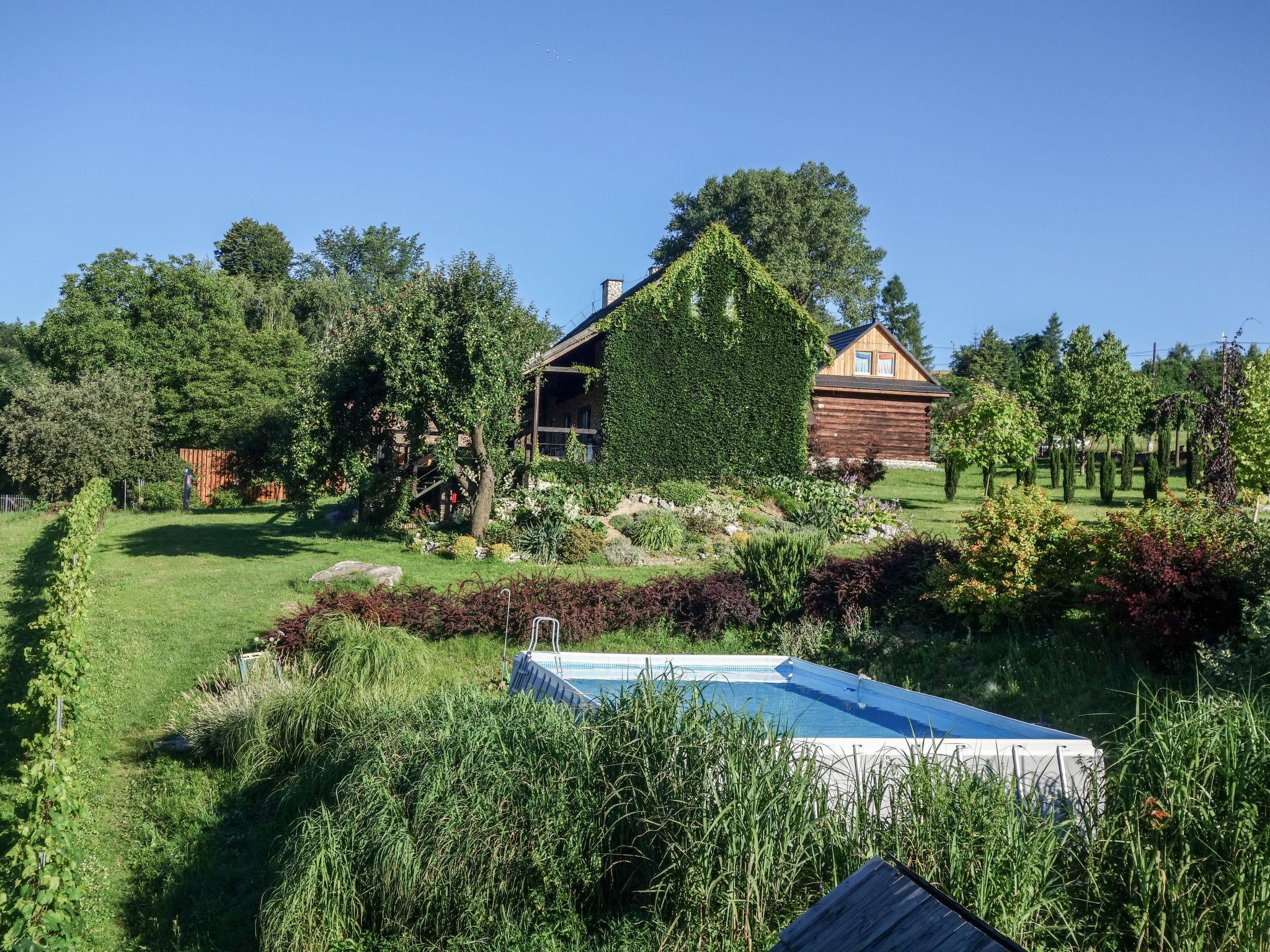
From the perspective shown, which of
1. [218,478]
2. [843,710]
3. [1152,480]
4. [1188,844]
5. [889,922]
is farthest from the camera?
[218,478]

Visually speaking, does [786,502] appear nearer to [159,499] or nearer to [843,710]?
[843,710]

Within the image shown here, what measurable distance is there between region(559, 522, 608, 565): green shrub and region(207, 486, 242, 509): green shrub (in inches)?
693

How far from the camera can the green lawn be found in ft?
28.2

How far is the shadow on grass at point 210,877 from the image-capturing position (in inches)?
312

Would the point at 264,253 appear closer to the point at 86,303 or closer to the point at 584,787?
the point at 86,303

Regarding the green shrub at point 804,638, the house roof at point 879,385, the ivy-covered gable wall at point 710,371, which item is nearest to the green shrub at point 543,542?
the ivy-covered gable wall at point 710,371

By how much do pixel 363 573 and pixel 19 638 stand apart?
534 centimetres

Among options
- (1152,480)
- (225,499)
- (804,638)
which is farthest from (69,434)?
(1152,480)

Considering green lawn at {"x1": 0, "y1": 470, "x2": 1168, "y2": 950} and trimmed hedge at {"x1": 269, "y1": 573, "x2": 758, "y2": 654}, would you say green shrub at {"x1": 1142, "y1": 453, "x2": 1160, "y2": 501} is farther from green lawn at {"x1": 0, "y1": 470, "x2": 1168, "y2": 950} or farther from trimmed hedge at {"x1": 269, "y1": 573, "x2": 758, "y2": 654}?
trimmed hedge at {"x1": 269, "y1": 573, "x2": 758, "y2": 654}

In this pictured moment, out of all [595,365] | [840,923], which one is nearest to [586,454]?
[595,365]

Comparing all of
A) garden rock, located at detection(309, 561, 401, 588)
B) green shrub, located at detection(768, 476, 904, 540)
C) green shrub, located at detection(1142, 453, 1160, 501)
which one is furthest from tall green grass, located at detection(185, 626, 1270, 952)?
green shrub, located at detection(1142, 453, 1160, 501)

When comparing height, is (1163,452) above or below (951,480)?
above

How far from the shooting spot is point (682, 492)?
1038 inches

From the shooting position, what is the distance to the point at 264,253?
219 feet
